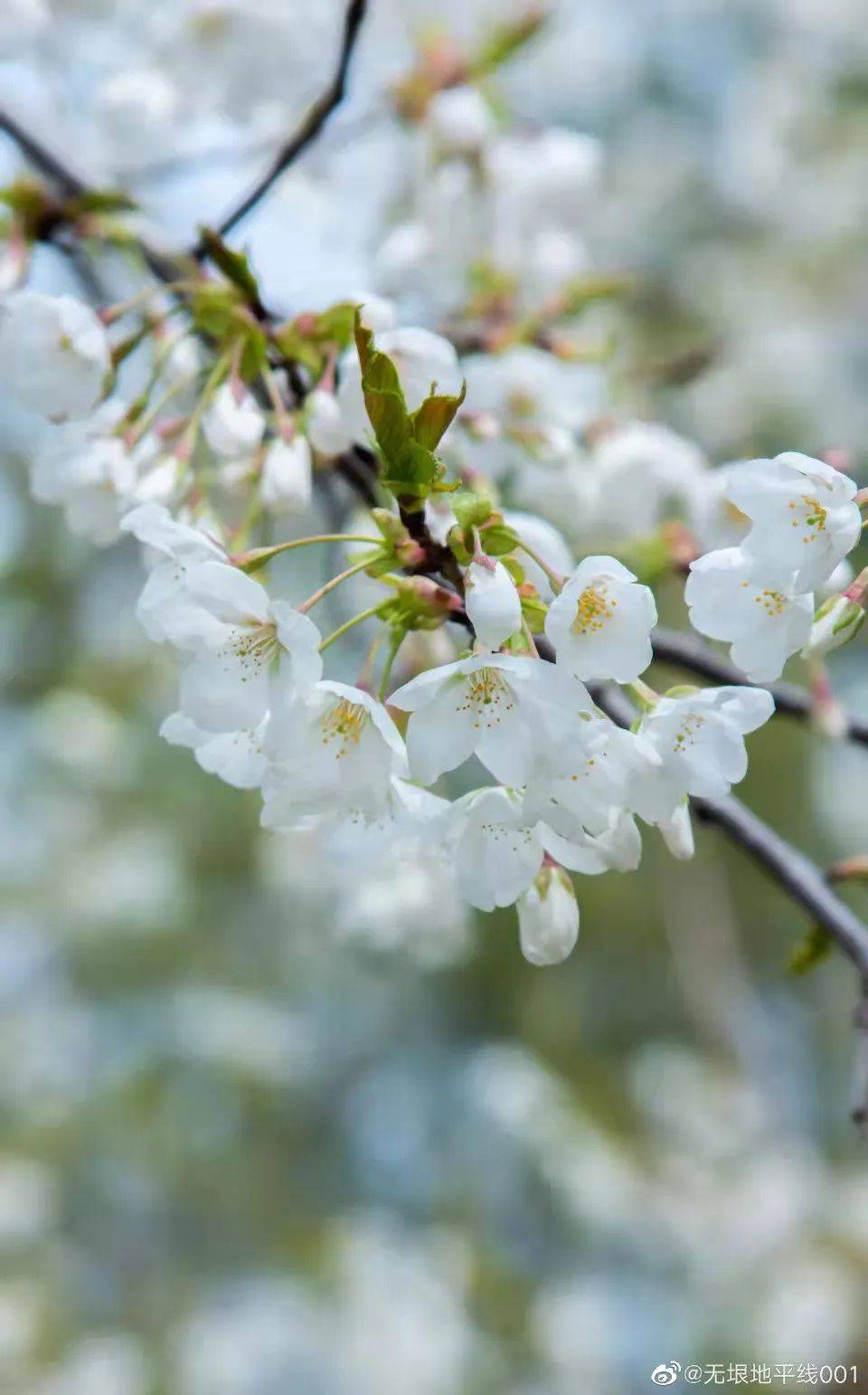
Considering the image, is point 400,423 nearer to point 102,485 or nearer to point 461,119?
point 102,485

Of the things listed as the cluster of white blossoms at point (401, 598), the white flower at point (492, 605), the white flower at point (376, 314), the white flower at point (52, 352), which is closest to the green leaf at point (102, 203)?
the cluster of white blossoms at point (401, 598)

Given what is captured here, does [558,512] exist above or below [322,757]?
below

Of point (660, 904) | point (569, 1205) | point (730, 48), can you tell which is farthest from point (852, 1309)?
point (730, 48)

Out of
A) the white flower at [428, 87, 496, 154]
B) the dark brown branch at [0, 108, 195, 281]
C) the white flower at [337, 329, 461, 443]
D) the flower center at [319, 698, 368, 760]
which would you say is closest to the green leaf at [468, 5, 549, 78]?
the white flower at [428, 87, 496, 154]

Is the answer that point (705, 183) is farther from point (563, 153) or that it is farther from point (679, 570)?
point (679, 570)

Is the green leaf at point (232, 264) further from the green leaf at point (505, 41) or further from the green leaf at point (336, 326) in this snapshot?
the green leaf at point (505, 41)

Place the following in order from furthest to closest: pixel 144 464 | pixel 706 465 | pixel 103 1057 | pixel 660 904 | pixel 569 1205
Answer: pixel 660 904
pixel 103 1057
pixel 569 1205
pixel 706 465
pixel 144 464
